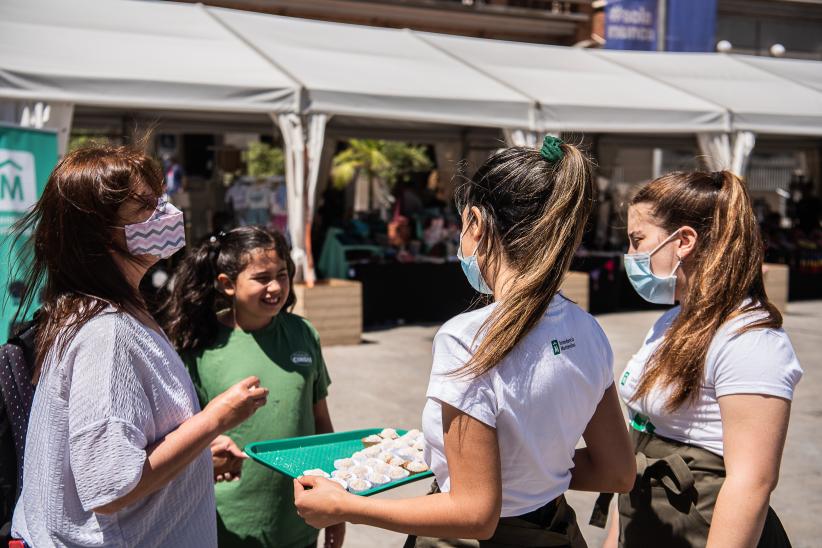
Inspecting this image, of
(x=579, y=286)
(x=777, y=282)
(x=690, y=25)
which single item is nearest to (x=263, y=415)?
(x=579, y=286)

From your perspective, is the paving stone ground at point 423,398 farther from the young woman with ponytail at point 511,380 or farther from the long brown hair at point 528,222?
the long brown hair at point 528,222

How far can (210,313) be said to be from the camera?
108 inches

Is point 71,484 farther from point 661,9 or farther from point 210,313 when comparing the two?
point 661,9

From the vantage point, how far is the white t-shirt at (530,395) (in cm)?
146

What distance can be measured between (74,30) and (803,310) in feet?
34.7

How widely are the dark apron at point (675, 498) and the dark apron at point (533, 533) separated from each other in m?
0.42

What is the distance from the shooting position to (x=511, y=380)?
1.48 meters

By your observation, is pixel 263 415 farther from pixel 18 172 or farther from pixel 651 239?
pixel 18 172

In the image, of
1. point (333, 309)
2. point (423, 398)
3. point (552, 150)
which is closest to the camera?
point (552, 150)

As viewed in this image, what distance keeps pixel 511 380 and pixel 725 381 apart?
63 cm

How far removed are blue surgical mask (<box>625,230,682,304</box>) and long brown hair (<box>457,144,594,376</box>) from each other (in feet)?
2.31

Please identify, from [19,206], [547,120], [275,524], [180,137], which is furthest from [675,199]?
[180,137]

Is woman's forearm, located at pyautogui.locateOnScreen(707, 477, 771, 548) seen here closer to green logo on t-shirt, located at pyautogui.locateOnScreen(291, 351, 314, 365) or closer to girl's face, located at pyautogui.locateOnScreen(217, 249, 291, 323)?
green logo on t-shirt, located at pyautogui.locateOnScreen(291, 351, 314, 365)

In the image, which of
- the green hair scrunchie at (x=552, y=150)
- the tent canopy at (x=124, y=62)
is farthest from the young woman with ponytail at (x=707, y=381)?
the tent canopy at (x=124, y=62)
